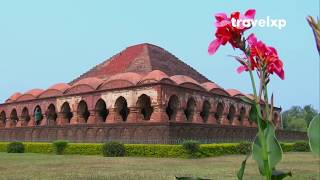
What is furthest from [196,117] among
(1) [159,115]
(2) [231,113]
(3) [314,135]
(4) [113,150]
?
(3) [314,135]

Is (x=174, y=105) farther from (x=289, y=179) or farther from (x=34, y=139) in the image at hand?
(x=289, y=179)

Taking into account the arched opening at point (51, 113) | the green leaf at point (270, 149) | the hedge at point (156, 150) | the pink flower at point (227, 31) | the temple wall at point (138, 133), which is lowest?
the hedge at point (156, 150)

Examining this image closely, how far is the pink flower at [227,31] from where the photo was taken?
1852 millimetres

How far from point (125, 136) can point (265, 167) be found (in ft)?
61.2

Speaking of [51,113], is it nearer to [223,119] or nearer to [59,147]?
[59,147]

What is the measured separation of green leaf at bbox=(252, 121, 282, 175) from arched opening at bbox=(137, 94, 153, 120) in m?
19.5

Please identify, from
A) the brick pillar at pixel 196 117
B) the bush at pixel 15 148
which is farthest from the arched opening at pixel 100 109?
the brick pillar at pixel 196 117

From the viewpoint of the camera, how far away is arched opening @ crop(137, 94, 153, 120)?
70.4 ft

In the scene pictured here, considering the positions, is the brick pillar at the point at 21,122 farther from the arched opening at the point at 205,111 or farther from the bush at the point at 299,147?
the bush at the point at 299,147

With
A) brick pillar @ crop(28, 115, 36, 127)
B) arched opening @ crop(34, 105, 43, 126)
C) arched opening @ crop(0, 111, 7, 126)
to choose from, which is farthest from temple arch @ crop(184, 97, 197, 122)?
arched opening @ crop(0, 111, 7, 126)

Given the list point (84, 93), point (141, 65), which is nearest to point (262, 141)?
point (84, 93)

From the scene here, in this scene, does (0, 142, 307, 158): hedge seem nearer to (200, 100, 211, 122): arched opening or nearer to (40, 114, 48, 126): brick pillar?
(200, 100, 211, 122): arched opening

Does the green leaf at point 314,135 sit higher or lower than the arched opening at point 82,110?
lower

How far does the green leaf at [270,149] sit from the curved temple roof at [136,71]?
64.6 feet
